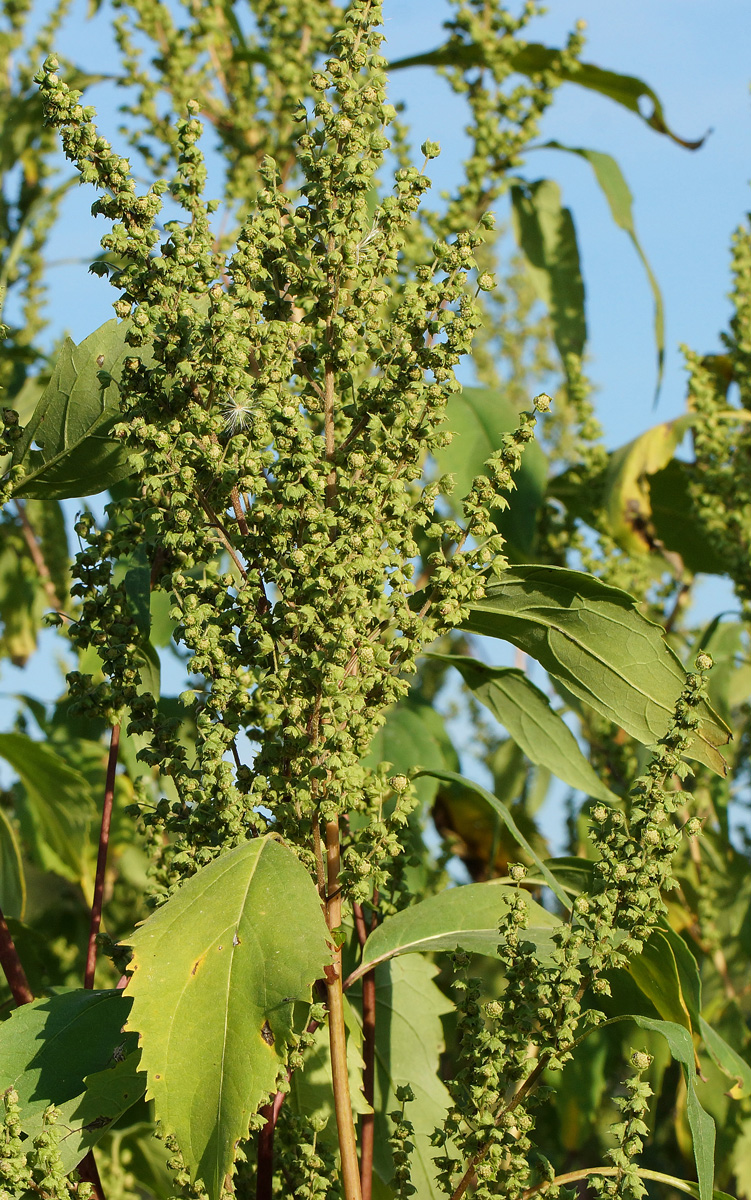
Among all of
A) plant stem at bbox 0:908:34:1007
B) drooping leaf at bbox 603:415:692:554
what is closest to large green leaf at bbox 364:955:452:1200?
plant stem at bbox 0:908:34:1007

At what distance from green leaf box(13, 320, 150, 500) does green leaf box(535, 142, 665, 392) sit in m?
1.45

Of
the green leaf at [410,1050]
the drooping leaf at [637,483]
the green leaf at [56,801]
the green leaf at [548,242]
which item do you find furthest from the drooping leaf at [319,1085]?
the green leaf at [548,242]

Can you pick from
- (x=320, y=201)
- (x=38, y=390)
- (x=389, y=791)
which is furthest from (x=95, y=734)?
(x=320, y=201)

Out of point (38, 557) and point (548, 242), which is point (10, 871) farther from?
point (548, 242)

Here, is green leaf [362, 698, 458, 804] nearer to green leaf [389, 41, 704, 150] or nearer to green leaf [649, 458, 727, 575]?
green leaf [649, 458, 727, 575]

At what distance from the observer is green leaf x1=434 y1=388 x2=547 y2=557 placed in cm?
222

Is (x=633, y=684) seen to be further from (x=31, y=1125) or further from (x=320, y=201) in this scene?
(x=31, y=1125)

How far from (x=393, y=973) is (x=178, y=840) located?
2.05 feet

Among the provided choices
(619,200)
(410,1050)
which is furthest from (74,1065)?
(619,200)

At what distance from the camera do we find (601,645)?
137 centimetres

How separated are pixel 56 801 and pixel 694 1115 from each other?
1.43 meters

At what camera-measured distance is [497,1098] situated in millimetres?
1153

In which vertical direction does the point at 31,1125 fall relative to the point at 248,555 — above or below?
below

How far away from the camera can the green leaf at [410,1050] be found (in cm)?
156
